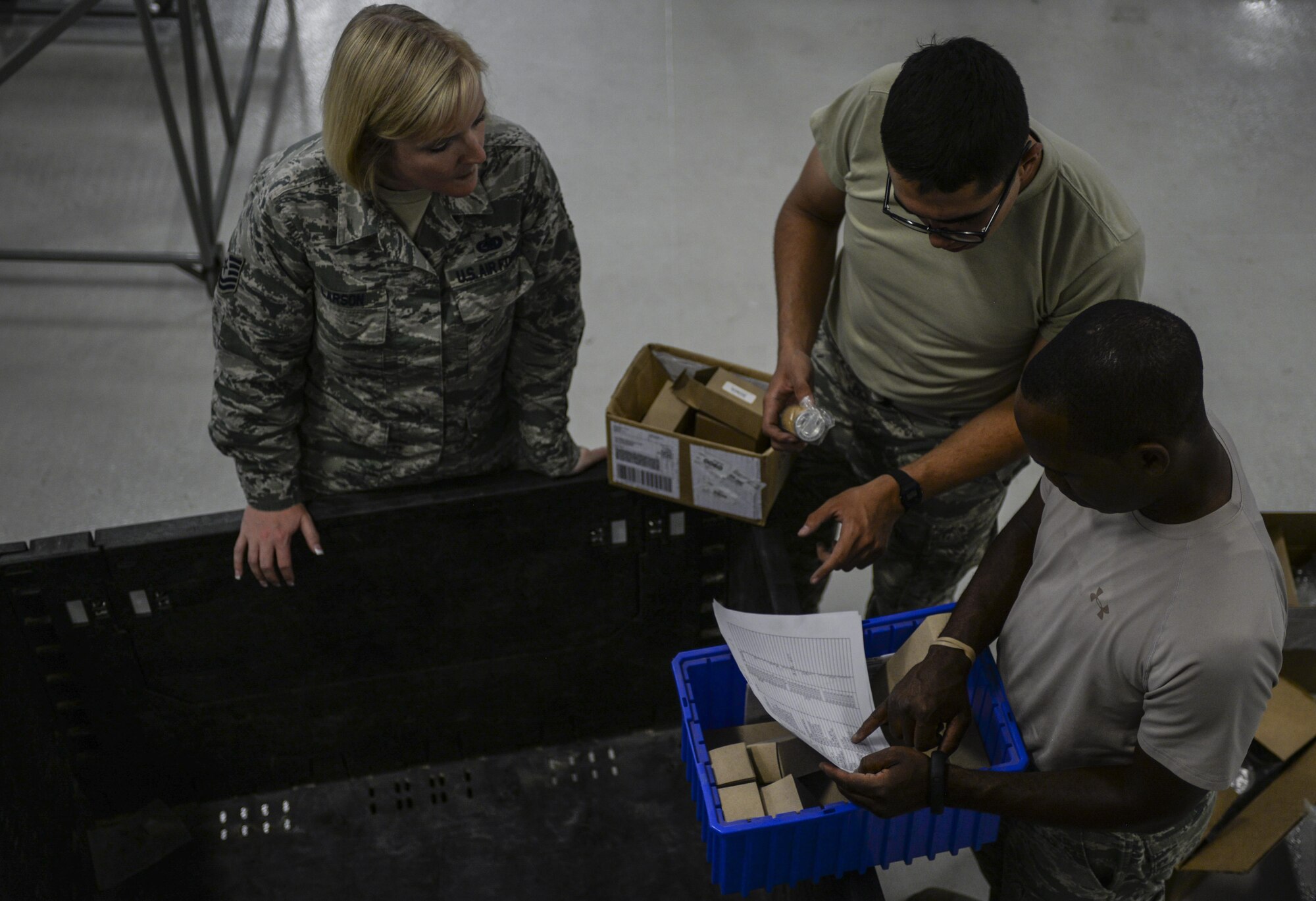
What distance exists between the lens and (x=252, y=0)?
5219mm

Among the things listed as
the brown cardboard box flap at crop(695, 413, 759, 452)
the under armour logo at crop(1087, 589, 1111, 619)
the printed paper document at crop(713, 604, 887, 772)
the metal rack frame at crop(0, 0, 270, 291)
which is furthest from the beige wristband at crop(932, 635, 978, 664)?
the metal rack frame at crop(0, 0, 270, 291)

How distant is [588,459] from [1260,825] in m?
1.60

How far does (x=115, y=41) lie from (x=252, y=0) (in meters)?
0.67

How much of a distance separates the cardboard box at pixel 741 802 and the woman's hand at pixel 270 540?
880 millimetres

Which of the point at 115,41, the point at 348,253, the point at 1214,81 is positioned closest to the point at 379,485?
the point at 348,253

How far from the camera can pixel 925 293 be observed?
6.34ft

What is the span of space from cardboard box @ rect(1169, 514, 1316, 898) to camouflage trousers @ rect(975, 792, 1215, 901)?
0.47 metres

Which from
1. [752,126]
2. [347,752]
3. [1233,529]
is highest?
[1233,529]

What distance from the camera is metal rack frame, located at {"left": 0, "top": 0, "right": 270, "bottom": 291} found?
11.0 ft

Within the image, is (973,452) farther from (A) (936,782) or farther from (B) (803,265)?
(A) (936,782)

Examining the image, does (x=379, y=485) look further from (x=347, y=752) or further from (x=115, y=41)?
(x=115, y=41)

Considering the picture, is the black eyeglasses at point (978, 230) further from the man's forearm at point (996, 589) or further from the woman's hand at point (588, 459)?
the woman's hand at point (588, 459)

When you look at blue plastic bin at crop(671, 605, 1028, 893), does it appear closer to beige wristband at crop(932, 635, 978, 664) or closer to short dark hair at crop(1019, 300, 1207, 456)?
beige wristband at crop(932, 635, 978, 664)

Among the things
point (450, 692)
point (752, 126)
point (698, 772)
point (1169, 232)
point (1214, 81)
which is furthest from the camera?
point (1214, 81)
